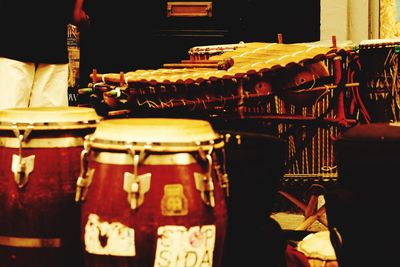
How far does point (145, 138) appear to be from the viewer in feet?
9.84

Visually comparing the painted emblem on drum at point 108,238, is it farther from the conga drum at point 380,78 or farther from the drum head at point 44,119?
the conga drum at point 380,78

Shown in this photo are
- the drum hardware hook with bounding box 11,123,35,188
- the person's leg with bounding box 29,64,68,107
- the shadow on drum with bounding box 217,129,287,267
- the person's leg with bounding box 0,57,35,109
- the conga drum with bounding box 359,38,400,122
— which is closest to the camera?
the drum hardware hook with bounding box 11,123,35,188

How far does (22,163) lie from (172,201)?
76cm

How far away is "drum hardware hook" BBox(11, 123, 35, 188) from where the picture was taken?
335 cm

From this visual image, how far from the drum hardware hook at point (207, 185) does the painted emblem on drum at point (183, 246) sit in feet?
0.35

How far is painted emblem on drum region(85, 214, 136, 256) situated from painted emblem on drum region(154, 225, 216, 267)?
113 millimetres

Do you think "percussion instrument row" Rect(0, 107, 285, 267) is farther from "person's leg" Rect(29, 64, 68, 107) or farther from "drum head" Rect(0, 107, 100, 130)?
"person's leg" Rect(29, 64, 68, 107)

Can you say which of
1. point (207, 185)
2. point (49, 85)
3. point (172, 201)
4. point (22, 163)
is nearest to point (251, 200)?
point (207, 185)

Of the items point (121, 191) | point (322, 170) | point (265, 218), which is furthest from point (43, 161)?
point (322, 170)

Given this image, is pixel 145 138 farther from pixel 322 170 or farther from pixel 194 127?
pixel 322 170

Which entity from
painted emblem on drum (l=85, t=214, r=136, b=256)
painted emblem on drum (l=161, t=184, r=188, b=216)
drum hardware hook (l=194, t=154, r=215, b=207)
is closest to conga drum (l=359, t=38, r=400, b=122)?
drum hardware hook (l=194, t=154, r=215, b=207)

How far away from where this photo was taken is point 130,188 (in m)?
2.98

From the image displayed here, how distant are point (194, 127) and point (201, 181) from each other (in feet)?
0.71

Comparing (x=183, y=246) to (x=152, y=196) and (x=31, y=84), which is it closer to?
(x=152, y=196)
